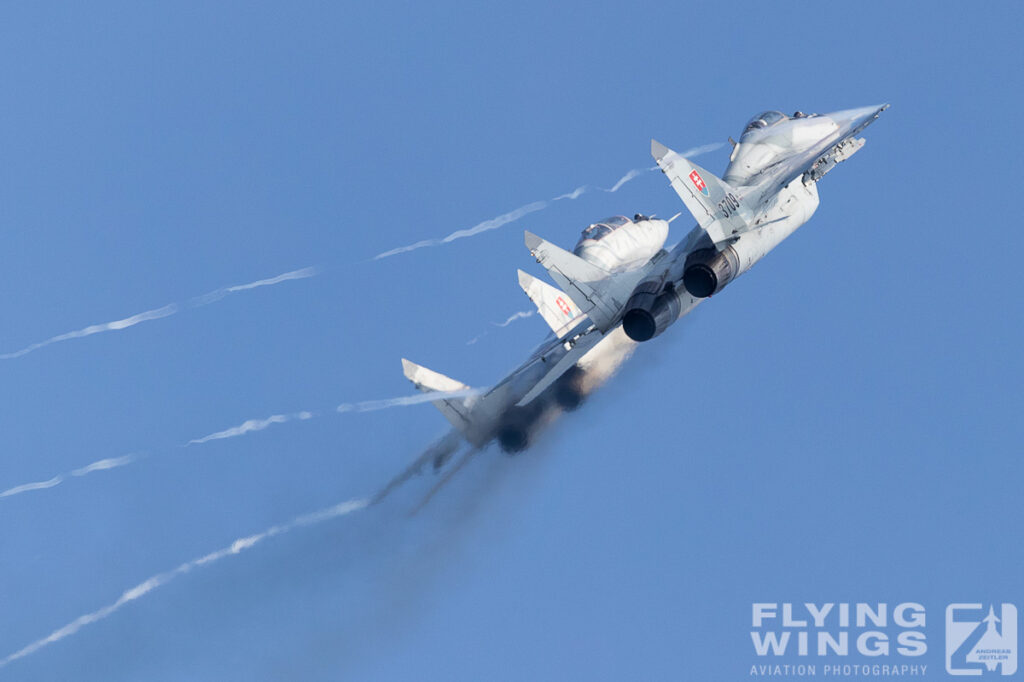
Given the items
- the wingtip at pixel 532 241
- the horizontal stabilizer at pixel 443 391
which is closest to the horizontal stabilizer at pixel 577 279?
the wingtip at pixel 532 241

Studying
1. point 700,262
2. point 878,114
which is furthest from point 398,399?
point 878,114

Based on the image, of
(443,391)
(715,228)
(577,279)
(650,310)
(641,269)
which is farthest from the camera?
(443,391)

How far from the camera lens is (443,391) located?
53.9m

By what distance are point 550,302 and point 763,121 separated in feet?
26.9

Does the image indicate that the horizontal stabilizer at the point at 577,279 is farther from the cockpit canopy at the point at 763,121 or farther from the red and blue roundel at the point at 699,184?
the cockpit canopy at the point at 763,121

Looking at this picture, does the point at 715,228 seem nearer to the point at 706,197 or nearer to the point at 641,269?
the point at 706,197

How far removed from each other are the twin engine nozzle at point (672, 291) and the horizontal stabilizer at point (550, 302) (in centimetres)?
714

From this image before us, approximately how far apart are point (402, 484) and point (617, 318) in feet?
34.9

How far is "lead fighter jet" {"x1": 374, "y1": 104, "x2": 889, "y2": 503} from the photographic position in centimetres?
4700

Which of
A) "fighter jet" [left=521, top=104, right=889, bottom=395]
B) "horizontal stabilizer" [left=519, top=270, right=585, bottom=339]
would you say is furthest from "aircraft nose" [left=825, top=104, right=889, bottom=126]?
"horizontal stabilizer" [left=519, top=270, right=585, bottom=339]

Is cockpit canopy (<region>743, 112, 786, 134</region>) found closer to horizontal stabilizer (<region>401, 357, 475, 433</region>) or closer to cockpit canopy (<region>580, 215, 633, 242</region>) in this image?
cockpit canopy (<region>580, 215, 633, 242</region>)

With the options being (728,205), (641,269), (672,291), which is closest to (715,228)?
(728,205)

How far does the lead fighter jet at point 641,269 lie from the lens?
47.0 metres

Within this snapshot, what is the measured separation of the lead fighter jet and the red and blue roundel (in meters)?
0.03
